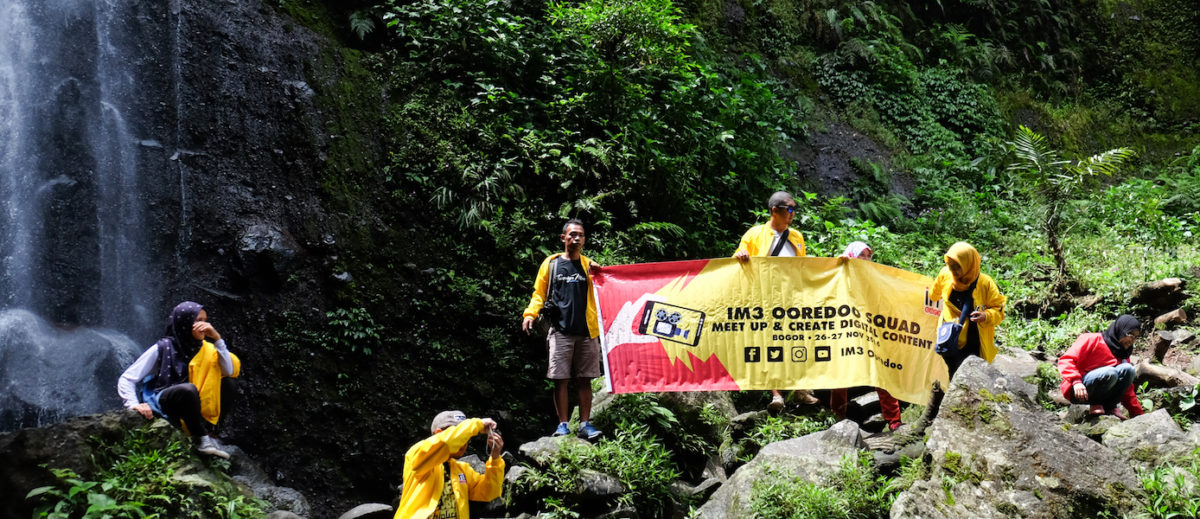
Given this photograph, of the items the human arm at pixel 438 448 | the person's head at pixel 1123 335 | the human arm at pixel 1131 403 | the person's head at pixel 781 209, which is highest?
the person's head at pixel 781 209

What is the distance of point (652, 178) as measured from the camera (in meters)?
10.9

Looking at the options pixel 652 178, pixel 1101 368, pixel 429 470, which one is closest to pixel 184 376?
pixel 429 470

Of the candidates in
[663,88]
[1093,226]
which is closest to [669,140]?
[663,88]

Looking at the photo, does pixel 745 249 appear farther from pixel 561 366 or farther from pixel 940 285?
pixel 561 366

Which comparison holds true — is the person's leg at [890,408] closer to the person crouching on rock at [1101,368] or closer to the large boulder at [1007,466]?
the large boulder at [1007,466]

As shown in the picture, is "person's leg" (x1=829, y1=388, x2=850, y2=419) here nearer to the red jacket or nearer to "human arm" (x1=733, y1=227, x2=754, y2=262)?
"human arm" (x1=733, y1=227, x2=754, y2=262)

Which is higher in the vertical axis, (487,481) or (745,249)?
(745,249)

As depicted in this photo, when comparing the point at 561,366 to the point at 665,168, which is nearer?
the point at 561,366

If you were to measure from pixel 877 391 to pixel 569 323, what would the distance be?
2798 millimetres

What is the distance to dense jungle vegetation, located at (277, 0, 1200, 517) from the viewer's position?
9.27m

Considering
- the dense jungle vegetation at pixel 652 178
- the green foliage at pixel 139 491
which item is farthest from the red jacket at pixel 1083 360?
the green foliage at pixel 139 491

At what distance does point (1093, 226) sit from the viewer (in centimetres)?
1220

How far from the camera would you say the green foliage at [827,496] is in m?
5.21

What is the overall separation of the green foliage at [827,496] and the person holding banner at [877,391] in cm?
111
